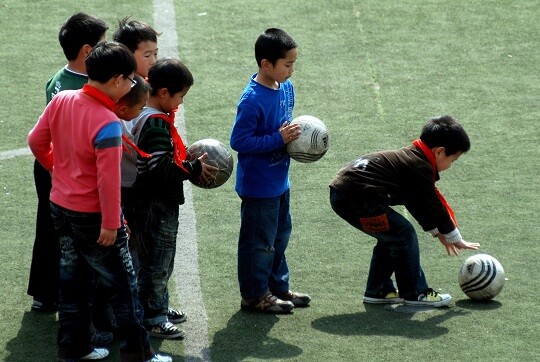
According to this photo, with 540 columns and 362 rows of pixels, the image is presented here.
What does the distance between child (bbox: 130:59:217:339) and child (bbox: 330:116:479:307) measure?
47.9 inches

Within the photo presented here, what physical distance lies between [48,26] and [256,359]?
6634 mm

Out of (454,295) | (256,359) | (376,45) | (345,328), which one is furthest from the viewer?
(376,45)

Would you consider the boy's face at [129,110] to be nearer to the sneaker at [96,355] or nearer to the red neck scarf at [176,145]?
the red neck scarf at [176,145]

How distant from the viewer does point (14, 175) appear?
944cm

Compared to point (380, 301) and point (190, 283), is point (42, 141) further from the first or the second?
point (380, 301)

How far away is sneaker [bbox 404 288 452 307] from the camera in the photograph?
7.49 m

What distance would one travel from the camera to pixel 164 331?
6.93 m

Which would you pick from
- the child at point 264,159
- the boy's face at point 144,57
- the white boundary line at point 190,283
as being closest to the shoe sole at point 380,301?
the child at point 264,159

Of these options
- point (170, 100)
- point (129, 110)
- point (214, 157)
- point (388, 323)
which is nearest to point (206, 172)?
point (214, 157)

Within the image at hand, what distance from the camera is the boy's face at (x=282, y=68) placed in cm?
719

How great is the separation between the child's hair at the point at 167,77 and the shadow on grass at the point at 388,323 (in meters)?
1.78

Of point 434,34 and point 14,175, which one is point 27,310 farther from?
point 434,34

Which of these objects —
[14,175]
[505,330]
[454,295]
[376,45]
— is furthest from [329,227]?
[376,45]

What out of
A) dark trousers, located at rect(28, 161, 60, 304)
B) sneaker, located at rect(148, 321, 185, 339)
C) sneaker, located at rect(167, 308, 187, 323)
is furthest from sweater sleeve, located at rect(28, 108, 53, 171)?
sneaker, located at rect(167, 308, 187, 323)
